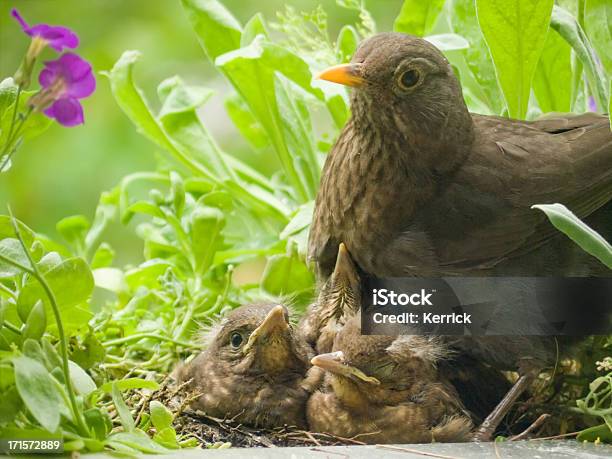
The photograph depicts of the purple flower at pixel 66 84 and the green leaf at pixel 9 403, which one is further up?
the purple flower at pixel 66 84

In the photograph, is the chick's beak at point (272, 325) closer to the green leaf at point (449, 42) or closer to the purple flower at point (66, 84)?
the purple flower at point (66, 84)

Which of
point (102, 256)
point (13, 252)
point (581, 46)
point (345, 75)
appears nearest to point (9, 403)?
point (13, 252)

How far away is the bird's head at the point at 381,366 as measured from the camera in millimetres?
1900

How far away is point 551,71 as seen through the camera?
2.49 meters

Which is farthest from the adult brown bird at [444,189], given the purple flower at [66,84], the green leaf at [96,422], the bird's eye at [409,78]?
the green leaf at [96,422]

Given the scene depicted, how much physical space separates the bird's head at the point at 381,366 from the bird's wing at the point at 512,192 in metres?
0.18

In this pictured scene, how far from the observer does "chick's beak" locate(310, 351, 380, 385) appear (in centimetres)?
186

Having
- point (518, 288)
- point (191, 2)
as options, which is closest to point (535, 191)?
point (518, 288)

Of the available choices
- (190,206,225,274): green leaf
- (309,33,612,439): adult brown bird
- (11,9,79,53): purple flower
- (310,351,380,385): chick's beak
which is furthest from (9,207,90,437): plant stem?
(190,206,225,274): green leaf

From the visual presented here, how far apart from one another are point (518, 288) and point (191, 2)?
114 cm

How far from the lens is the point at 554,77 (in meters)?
2.50

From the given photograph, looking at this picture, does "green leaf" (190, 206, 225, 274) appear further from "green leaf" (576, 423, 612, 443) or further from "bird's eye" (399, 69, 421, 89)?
"green leaf" (576, 423, 612, 443)

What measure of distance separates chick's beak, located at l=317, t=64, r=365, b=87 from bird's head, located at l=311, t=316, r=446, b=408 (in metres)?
0.48

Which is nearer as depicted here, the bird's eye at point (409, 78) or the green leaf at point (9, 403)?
the green leaf at point (9, 403)
